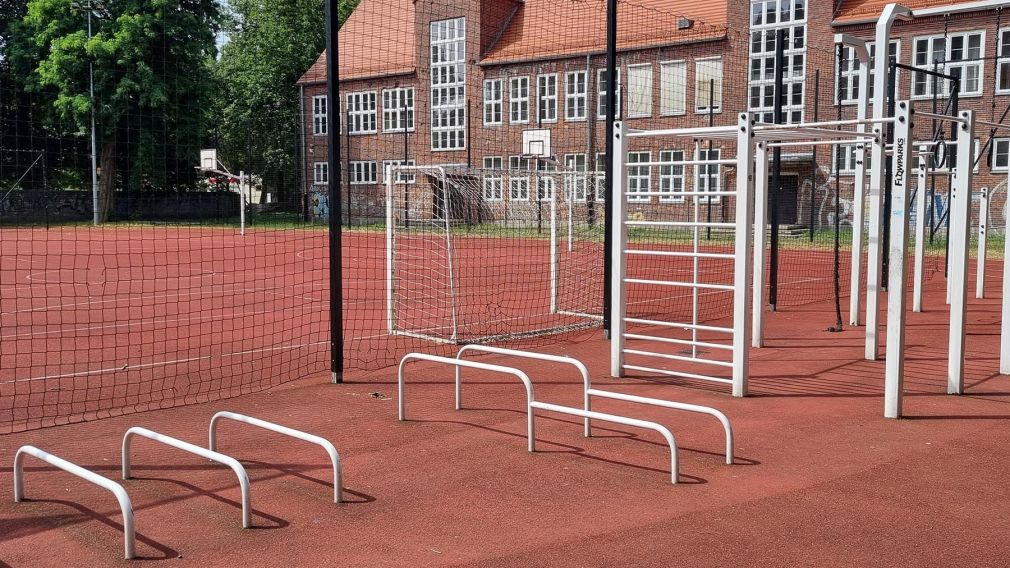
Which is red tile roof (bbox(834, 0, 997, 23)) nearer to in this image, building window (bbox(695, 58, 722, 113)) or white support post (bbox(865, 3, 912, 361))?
building window (bbox(695, 58, 722, 113))

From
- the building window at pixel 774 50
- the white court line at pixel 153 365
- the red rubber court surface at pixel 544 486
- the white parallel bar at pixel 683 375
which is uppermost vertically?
the building window at pixel 774 50

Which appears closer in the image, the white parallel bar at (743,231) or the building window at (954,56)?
the white parallel bar at (743,231)

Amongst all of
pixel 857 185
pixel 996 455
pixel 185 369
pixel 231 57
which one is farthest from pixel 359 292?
pixel 231 57

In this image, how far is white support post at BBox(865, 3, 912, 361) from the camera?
8727 mm

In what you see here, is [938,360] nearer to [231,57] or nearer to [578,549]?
[578,549]

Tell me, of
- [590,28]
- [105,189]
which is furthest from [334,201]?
[105,189]

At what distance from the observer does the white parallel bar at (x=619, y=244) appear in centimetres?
857

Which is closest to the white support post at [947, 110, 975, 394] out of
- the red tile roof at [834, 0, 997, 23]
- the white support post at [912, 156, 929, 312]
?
the white support post at [912, 156, 929, 312]

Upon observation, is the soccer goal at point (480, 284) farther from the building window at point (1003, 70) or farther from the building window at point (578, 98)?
the building window at point (1003, 70)

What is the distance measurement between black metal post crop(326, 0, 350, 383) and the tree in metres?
6.36

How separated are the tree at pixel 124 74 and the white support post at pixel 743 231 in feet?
32.2

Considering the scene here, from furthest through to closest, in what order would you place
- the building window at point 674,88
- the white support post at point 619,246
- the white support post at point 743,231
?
the building window at point 674,88 < the white support post at point 619,246 < the white support post at point 743,231

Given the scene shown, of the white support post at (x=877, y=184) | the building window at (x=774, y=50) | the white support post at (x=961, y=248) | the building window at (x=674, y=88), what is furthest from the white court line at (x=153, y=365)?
the building window at (x=774, y=50)

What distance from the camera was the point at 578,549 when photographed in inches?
175
